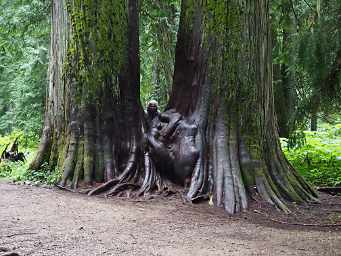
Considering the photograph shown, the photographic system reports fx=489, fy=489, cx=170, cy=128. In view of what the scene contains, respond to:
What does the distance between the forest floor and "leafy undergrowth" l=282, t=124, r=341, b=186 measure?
9.83ft

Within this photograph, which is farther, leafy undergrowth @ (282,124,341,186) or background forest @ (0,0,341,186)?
leafy undergrowth @ (282,124,341,186)

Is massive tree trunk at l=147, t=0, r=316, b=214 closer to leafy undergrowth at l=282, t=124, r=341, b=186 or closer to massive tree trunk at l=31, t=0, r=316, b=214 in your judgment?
massive tree trunk at l=31, t=0, r=316, b=214

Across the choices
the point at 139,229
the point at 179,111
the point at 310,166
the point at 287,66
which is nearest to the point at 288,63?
the point at 287,66

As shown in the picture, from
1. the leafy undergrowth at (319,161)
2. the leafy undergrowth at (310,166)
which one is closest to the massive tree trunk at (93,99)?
the leafy undergrowth at (310,166)

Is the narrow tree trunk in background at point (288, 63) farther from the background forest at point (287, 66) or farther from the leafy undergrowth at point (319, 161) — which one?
the leafy undergrowth at point (319, 161)

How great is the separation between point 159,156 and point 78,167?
1.27m

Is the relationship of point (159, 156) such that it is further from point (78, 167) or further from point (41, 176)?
point (41, 176)

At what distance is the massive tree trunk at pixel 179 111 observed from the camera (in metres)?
7.15

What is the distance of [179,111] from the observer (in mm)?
7926

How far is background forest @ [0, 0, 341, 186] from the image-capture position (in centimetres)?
759

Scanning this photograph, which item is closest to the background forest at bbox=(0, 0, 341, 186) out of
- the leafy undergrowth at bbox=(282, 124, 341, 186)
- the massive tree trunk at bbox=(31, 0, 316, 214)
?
the leafy undergrowth at bbox=(282, 124, 341, 186)

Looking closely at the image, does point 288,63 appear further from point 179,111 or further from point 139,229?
point 139,229

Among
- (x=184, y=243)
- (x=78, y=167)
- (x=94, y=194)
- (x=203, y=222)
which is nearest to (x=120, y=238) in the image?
(x=184, y=243)

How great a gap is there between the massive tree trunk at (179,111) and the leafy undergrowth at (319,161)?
2.26 m
